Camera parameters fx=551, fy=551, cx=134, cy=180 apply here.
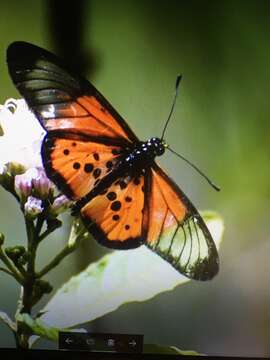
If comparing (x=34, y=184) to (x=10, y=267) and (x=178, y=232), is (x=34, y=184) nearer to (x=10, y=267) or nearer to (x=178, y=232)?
(x=10, y=267)

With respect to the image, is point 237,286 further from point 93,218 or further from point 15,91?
point 15,91

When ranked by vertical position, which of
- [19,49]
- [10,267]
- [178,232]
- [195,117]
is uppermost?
[19,49]

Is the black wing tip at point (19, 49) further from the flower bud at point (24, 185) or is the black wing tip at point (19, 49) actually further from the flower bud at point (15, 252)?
the flower bud at point (15, 252)

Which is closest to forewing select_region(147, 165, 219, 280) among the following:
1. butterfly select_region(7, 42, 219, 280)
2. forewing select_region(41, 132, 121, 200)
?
butterfly select_region(7, 42, 219, 280)

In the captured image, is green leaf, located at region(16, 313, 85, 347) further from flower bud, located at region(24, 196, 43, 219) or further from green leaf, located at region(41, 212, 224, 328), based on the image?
flower bud, located at region(24, 196, 43, 219)

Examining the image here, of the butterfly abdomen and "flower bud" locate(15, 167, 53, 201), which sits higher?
the butterfly abdomen

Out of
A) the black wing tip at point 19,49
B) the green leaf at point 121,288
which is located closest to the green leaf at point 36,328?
the green leaf at point 121,288

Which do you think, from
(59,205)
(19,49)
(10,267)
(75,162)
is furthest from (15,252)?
(19,49)
